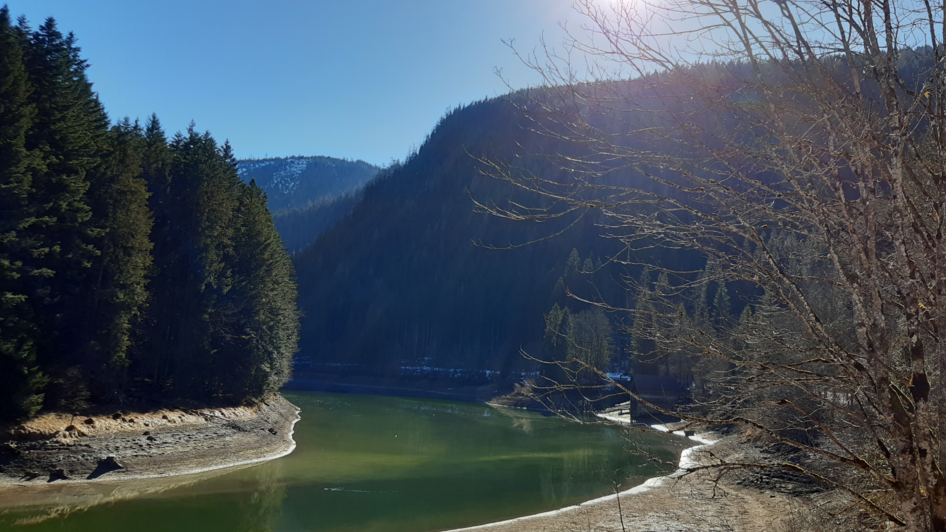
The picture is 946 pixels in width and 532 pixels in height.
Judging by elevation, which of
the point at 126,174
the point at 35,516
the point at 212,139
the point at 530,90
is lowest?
the point at 35,516

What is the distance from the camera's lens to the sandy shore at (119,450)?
590 inches

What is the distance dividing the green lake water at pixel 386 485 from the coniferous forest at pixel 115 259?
521 centimetres

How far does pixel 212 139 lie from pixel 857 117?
104 feet

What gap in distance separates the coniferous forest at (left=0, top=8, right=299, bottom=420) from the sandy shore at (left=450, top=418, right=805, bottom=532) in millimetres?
14638

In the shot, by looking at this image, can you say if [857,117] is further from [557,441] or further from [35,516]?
[557,441]

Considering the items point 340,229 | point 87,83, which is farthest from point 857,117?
point 340,229

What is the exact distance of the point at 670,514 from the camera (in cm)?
1474

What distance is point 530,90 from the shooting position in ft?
14.8

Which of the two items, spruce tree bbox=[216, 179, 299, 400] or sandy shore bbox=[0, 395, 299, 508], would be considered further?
spruce tree bbox=[216, 179, 299, 400]

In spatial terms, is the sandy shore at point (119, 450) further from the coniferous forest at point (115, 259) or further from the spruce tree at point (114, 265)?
the spruce tree at point (114, 265)

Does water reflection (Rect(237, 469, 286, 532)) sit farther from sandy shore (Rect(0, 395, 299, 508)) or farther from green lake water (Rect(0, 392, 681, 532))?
sandy shore (Rect(0, 395, 299, 508))

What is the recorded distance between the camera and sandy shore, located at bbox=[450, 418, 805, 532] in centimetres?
1330

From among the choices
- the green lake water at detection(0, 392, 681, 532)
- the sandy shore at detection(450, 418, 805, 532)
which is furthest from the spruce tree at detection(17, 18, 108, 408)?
the sandy shore at detection(450, 418, 805, 532)

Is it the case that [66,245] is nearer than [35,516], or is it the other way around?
[35,516]
